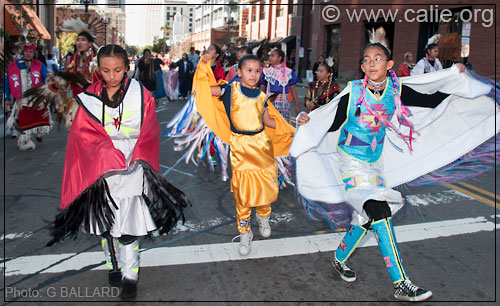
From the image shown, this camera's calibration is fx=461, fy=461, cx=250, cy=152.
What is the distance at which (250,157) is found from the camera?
4395 millimetres

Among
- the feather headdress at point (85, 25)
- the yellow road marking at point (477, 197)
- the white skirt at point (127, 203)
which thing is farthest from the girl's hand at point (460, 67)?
the feather headdress at point (85, 25)

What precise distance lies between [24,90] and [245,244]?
6690 mm

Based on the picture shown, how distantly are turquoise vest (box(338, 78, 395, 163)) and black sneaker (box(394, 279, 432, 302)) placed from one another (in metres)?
0.96

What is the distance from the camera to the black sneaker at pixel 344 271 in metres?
3.70

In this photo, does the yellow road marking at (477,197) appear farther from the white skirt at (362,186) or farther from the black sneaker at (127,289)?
the black sneaker at (127,289)

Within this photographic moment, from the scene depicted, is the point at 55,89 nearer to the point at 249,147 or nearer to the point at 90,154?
the point at 90,154

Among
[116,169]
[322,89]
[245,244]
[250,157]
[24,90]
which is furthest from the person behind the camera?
[24,90]

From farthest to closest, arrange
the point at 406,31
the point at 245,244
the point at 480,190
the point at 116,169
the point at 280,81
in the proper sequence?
the point at 406,31 < the point at 280,81 < the point at 480,190 < the point at 245,244 < the point at 116,169

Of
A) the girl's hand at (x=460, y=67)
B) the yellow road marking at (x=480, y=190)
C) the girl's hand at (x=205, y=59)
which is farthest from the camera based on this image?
the yellow road marking at (x=480, y=190)

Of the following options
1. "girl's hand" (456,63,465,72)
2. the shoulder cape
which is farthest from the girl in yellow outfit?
"girl's hand" (456,63,465,72)

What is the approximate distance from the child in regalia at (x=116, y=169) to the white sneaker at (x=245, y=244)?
96 cm

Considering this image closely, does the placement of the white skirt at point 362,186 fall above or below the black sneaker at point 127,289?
above

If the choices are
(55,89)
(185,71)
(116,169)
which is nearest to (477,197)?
(116,169)

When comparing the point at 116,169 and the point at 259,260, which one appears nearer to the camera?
the point at 116,169
